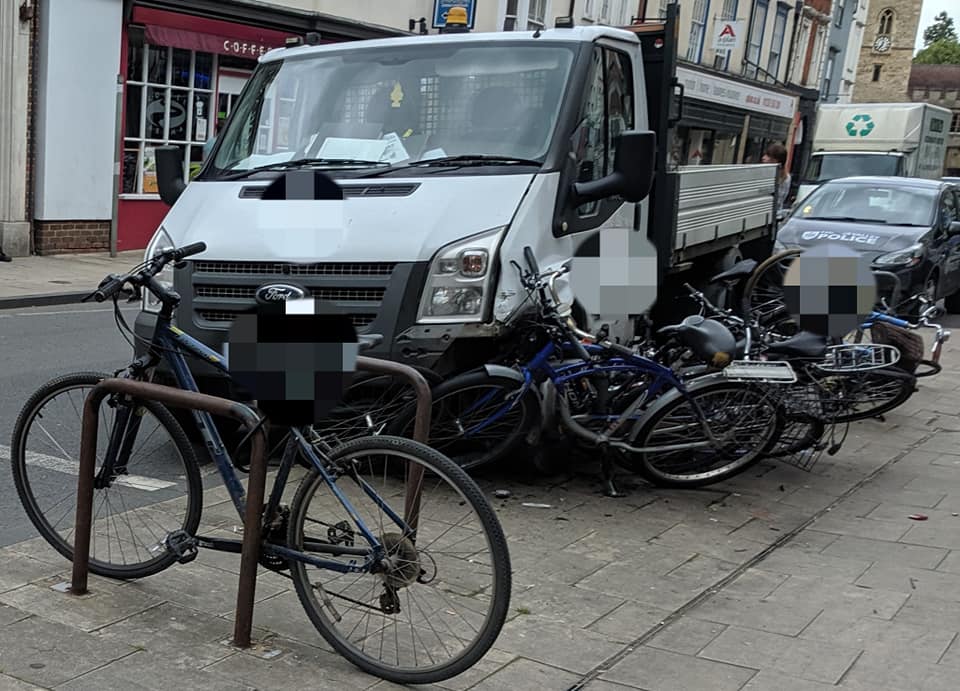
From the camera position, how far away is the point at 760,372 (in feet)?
18.6

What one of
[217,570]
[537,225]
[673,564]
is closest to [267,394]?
[217,570]

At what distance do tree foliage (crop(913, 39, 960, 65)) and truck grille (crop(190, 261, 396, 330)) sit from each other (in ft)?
398

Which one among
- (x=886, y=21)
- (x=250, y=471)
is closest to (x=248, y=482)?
(x=250, y=471)

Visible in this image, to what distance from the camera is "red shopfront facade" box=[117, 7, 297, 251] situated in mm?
17531

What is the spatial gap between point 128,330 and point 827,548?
10.9 feet

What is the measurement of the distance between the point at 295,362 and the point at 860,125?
83.8ft

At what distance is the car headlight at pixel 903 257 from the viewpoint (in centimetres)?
1292

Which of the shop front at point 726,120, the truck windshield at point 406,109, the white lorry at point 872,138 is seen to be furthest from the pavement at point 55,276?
the white lorry at point 872,138

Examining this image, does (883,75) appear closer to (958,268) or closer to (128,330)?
(958,268)

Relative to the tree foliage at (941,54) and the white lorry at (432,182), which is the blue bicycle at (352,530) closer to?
the white lorry at (432,182)

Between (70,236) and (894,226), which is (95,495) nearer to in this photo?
(894,226)

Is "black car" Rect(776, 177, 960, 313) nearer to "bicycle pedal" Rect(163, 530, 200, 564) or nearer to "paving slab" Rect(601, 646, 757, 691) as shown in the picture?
"paving slab" Rect(601, 646, 757, 691)

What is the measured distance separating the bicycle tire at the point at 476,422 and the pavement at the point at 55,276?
8322 mm

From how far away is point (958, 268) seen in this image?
1514 centimetres
